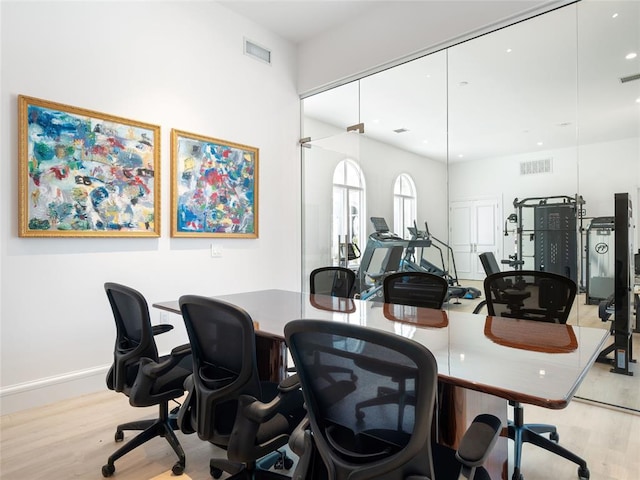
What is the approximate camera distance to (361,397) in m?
1.12

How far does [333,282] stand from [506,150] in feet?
6.19

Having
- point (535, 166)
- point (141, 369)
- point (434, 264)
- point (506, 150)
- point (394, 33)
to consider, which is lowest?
→ point (141, 369)

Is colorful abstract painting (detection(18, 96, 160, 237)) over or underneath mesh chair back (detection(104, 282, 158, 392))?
over

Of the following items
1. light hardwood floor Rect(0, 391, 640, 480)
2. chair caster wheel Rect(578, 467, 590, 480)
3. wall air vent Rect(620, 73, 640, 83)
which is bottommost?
light hardwood floor Rect(0, 391, 640, 480)

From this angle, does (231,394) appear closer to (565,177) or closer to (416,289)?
(416,289)

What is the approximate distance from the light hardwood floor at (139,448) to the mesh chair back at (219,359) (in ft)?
2.00

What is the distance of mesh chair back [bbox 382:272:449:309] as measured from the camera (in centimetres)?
267

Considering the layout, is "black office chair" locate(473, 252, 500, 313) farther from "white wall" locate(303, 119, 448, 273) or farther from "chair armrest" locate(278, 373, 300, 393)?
"chair armrest" locate(278, 373, 300, 393)

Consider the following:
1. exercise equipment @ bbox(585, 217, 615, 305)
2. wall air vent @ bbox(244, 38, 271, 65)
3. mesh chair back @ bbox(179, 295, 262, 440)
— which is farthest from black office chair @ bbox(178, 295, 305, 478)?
wall air vent @ bbox(244, 38, 271, 65)

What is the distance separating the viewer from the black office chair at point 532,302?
6.79 feet

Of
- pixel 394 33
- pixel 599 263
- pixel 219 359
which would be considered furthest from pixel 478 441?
pixel 394 33

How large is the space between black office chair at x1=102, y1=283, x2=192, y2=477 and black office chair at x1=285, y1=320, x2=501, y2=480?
103 centimetres

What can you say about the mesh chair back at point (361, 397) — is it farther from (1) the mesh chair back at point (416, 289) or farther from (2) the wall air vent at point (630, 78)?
(2) the wall air vent at point (630, 78)

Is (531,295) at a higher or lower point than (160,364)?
higher
